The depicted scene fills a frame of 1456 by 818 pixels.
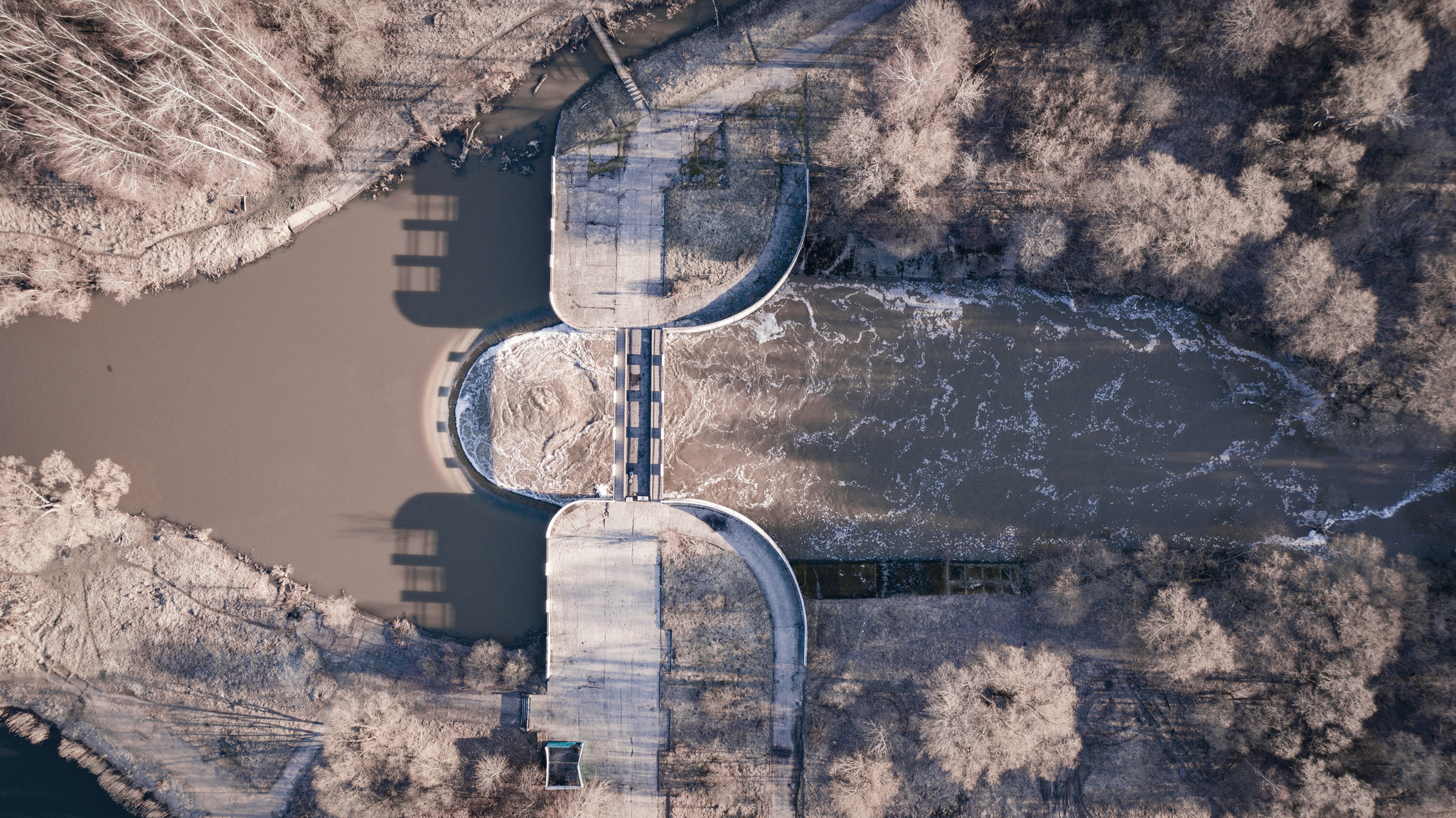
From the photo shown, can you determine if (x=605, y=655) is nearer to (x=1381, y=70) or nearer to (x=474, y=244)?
(x=474, y=244)

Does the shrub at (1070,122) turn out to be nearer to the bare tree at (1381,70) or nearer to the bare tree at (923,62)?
the bare tree at (923,62)

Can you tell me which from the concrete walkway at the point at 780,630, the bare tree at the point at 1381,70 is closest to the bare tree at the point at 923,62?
the bare tree at the point at 1381,70

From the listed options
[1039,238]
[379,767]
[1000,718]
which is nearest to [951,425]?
[1039,238]

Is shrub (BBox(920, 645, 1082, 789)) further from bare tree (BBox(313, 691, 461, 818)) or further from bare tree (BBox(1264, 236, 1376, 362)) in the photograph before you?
bare tree (BBox(313, 691, 461, 818))

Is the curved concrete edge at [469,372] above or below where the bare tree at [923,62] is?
below

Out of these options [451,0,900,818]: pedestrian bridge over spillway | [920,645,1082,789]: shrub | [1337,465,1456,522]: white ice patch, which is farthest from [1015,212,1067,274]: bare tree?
[1337,465,1456,522]: white ice patch

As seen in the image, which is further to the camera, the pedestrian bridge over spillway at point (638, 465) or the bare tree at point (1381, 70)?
the pedestrian bridge over spillway at point (638, 465)

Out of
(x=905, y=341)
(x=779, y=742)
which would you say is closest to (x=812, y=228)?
(x=905, y=341)

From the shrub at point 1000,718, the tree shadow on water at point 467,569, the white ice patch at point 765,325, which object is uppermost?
the white ice patch at point 765,325
